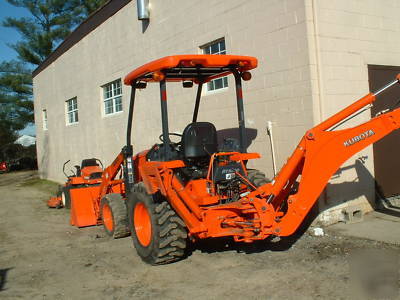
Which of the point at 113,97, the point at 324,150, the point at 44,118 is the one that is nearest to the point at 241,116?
the point at 324,150

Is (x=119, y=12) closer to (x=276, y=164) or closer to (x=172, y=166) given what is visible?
(x=276, y=164)

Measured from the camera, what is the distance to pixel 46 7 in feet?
103

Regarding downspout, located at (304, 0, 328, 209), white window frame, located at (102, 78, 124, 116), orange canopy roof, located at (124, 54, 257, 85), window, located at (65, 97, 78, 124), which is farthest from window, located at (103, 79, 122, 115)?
downspout, located at (304, 0, 328, 209)

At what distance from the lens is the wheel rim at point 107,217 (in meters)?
7.53

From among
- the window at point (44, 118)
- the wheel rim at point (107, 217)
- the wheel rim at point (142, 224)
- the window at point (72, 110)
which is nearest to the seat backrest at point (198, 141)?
the wheel rim at point (142, 224)

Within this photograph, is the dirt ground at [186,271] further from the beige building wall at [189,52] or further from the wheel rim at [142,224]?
the beige building wall at [189,52]

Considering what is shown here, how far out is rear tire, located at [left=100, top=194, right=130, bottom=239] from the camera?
723 cm

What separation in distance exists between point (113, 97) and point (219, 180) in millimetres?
8807

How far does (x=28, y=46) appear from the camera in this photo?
103 feet

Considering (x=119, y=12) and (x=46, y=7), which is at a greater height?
(x=46, y=7)

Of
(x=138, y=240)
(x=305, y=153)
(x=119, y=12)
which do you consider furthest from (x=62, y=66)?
(x=305, y=153)

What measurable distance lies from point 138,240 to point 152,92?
5.83 meters

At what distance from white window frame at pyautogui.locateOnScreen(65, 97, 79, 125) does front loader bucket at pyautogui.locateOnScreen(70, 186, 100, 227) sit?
8890 millimetres

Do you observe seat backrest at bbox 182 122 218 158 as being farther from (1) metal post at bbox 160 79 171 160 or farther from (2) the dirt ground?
(2) the dirt ground
